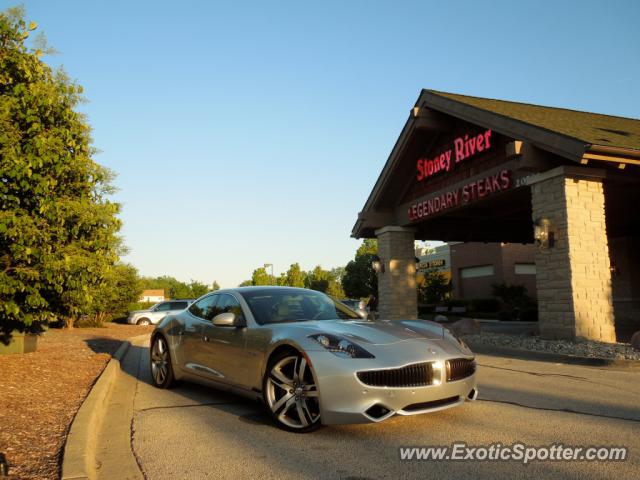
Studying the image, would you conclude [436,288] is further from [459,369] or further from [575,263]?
[459,369]

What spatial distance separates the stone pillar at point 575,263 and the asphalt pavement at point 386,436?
431cm

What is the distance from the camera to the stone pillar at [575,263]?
423 inches

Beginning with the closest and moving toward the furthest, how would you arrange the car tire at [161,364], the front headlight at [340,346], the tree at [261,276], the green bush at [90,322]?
the front headlight at [340,346], the car tire at [161,364], the green bush at [90,322], the tree at [261,276]

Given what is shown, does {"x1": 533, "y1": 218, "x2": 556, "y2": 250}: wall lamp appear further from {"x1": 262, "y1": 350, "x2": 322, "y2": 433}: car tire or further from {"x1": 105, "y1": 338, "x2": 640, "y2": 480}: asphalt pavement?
{"x1": 262, "y1": 350, "x2": 322, "y2": 433}: car tire

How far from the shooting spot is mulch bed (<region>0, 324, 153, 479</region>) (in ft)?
12.6

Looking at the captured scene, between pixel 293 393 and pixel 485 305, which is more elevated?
pixel 293 393

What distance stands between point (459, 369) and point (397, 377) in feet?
2.34

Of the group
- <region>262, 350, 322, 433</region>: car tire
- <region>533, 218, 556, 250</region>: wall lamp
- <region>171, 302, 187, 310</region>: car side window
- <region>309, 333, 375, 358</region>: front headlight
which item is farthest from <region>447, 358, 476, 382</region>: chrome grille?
<region>171, 302, 187, 310</region>: car side window

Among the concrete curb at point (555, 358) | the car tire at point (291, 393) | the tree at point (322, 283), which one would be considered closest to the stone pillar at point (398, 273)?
the concrete curb at point (555, 358)

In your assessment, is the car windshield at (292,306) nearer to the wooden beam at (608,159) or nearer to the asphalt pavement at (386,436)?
the asphalt pavement at (386,436)

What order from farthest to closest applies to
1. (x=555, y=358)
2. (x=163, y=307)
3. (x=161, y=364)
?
1. (x=163, y=307)
2. (x=555, y=358)
3. (x=161, y=364)

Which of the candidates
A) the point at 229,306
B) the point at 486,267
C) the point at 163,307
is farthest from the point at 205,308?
the point at 486,267

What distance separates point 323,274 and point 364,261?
12.2 m

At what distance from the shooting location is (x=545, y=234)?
1134 cm
